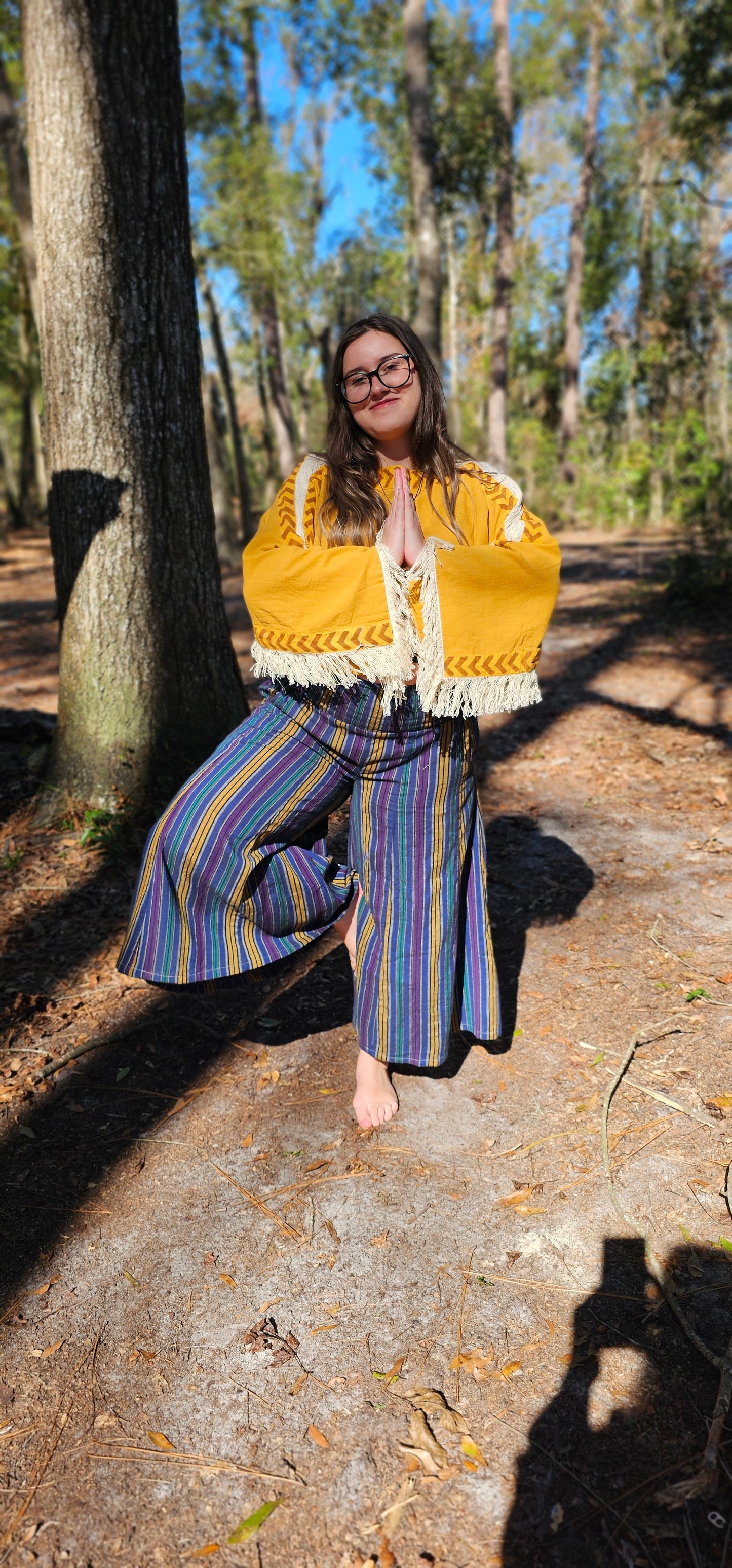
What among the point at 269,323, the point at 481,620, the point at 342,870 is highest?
the point at 269,323

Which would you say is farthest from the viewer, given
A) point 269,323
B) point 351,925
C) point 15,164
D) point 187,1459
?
point 269,323

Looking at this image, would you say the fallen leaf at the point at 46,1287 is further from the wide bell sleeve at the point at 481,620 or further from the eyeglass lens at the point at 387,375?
the eyeglass lens at the point at 387,375

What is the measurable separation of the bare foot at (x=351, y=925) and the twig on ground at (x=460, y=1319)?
729 mm

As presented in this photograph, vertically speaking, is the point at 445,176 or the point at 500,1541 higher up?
the point at 445,176

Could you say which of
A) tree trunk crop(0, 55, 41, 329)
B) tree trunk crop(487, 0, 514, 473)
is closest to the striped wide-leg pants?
tree trunk crop(0, 55, 41, 329)

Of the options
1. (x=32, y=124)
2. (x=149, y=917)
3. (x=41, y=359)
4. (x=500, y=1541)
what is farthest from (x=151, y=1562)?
(x=32, y=124)

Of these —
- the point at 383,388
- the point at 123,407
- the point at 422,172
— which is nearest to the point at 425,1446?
the point at 383,388

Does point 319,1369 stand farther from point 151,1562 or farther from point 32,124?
point 32,124

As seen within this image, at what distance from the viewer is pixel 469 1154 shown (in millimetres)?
2248

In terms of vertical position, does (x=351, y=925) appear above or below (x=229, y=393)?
below

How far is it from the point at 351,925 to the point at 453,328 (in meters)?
29.0

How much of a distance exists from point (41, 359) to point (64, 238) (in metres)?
0.46

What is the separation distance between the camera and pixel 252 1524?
1.47 m

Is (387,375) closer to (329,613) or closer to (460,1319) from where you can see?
(329,613)
